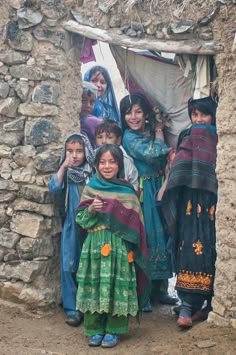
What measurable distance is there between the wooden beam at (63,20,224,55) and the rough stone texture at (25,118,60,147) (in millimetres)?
823

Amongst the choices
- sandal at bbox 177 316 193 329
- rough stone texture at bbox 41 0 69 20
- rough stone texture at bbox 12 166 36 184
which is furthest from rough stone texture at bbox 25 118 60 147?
sandal at bbox 177 316 193 329

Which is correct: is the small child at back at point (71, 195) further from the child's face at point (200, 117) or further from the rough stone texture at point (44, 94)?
the child's face at point (200, 117)

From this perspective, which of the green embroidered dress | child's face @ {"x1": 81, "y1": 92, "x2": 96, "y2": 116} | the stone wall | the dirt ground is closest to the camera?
the dirt ground

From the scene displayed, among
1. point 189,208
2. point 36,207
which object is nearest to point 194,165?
point 189,208

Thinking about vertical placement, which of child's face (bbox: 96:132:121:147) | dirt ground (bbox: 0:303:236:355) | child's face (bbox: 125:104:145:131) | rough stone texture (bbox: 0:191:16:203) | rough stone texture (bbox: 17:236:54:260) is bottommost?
dirt ground (bbox: 0:303:236:355)

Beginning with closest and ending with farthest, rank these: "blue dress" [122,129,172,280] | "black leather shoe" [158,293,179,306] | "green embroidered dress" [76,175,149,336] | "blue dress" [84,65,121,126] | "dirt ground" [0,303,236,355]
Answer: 1. "dirt ground" [0,303,236,355]
2. "green embroidered dress" [76,175,149,336]
3. "blue dress" [122,129,172,280]
4. "black leather shoe" [158,293,179,306]
5. "blue dress" [84,65,121,126]

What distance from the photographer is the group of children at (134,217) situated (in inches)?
162

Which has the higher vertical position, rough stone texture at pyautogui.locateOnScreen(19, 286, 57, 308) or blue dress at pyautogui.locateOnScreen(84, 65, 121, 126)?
blue dress at pyautogui.locateOnScreen(84, 65, 121, 126)

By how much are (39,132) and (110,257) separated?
139 centimetres

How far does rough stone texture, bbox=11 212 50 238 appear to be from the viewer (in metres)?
4.75

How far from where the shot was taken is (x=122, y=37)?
181 inches

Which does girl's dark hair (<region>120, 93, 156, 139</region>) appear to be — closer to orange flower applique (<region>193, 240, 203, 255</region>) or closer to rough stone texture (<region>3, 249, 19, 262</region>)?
orange flower applique (<region>193, 240, 203, 255</region>)

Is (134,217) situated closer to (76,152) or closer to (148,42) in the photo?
(76,152)

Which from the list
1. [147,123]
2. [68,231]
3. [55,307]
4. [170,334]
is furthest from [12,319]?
[147,123]
